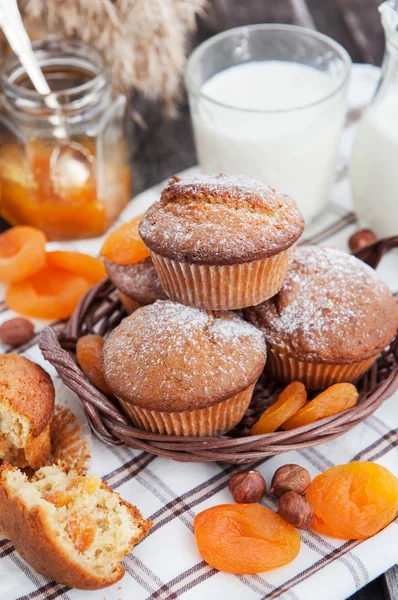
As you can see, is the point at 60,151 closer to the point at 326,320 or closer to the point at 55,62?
the point at 55,62

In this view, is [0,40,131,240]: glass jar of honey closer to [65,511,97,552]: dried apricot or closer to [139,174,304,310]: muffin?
[139,174,304,310]: muffin

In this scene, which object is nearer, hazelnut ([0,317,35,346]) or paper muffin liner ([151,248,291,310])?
paper muffin liner ([151,248,291,310])

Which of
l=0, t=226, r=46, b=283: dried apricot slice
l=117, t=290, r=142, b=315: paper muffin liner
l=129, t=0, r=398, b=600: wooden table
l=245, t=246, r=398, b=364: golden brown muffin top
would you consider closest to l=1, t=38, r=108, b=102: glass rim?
l=0, t=226, r=46, b=283: dried apricot slice

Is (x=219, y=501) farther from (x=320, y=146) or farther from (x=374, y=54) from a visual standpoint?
(x=374, y=54)

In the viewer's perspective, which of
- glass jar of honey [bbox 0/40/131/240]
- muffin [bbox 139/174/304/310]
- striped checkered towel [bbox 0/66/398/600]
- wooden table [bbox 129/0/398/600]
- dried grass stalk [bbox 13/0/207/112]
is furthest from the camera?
wooden table [bbox 129/0/398/600]

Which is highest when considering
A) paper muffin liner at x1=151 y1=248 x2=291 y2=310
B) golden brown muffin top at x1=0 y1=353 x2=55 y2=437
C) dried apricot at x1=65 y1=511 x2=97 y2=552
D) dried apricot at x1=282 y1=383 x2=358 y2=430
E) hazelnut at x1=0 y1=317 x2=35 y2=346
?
paper muffin liner at x1=151 y1=248 x2=291 y2=310

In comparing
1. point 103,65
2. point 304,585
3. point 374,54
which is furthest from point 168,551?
point 374,54

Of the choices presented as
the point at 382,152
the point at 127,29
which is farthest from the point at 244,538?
the point at 127,29
